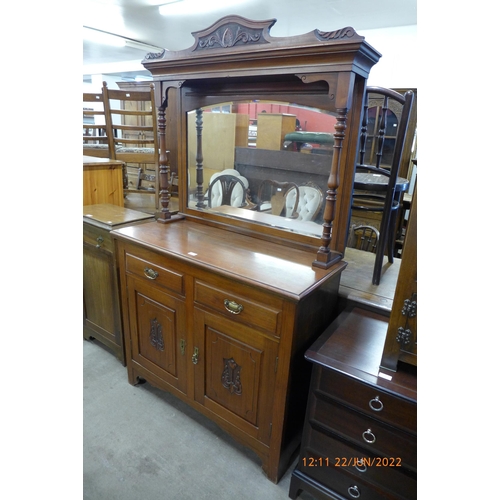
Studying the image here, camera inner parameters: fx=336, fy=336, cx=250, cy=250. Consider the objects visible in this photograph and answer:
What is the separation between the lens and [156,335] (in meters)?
1.69

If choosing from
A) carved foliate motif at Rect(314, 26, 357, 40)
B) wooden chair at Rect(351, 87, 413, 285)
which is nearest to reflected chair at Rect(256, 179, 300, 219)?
wooden chair at Rect(351, 87, 413, 285)

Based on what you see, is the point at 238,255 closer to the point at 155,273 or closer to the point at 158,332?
the point at 155,273

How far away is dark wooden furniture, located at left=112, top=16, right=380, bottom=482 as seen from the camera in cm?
121

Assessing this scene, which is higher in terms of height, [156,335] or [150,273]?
[150,273]

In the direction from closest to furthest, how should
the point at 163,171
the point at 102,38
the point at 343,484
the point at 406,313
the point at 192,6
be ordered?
the point at 406,313 → the point at 343,484 → the point at 163,171 → the point at 192,6 → the point at 102,38

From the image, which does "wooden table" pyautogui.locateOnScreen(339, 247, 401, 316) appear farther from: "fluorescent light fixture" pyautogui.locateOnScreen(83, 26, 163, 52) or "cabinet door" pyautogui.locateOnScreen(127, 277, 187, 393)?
"fluorescent light fixture" pyautogui.locateOnScreen(83, 26, 163, 52)

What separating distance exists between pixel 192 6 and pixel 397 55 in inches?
88.6

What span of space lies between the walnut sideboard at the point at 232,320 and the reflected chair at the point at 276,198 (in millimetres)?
182

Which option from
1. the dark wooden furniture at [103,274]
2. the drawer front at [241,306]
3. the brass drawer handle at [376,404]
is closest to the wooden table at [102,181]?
the dark wooden furniture at [103,274]

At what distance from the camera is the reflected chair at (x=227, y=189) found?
181 centimetres

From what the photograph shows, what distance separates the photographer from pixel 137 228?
1.73 metres

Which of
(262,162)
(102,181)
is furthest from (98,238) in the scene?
(262,162)

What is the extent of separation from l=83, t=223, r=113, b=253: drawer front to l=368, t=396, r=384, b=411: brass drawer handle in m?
1.50
